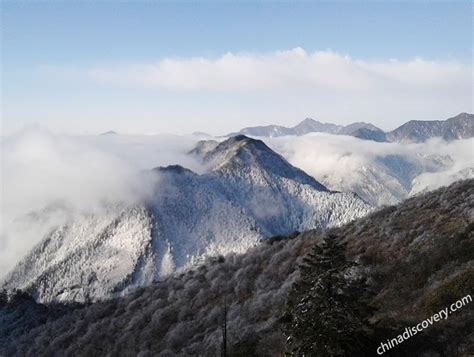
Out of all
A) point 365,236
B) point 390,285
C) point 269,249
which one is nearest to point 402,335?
point 390,285

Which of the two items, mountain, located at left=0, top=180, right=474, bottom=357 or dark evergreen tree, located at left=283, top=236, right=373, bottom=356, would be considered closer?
dark evergreen tree, located at left=283, top=236, right=373, bottom=356

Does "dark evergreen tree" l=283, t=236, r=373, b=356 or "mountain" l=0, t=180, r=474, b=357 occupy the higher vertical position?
"dark evergreen tree" l=283, t=236, r=373, b=356

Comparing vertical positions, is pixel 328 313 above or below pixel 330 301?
below

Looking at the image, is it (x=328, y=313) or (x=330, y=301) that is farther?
(x=330, y=301)
